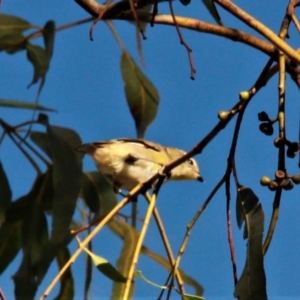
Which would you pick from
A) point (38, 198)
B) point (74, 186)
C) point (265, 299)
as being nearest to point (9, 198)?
point (38, 198)

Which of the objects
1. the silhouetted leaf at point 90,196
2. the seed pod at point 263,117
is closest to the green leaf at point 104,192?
the silhouetted leaf at point 90,196

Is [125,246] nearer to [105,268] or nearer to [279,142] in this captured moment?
[105,268]

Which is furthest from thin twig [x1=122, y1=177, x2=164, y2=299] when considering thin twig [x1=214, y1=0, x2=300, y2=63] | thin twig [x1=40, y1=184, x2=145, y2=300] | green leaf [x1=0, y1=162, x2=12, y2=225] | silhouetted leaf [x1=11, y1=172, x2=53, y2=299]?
green leaf [x1=0, y1=162, x2=12, y2=225]

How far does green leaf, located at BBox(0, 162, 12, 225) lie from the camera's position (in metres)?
0.93

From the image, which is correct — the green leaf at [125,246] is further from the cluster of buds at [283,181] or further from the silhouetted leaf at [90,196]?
the cluster of buds at [283,181]

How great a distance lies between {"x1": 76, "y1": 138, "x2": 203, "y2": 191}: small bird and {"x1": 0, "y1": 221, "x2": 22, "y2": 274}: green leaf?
0.17 metres

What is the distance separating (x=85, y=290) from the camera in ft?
2.92

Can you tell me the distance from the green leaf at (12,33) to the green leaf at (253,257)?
1.57 ft

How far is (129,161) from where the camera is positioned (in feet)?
4.08

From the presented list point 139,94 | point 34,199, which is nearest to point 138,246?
point 34,199

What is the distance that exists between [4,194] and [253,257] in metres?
0.44

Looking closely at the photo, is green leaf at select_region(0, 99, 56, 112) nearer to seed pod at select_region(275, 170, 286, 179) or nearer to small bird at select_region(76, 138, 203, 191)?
small bird at select_region(76, 138, 203, 191)

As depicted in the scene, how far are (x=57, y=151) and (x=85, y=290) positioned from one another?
0.18m

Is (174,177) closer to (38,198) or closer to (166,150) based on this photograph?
Result: (166,150)
